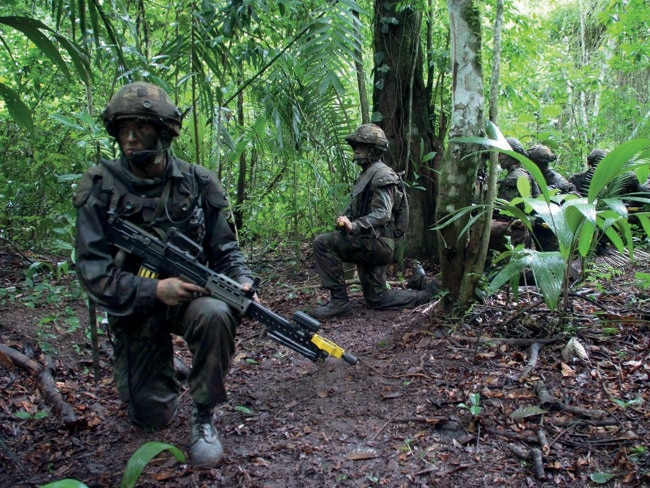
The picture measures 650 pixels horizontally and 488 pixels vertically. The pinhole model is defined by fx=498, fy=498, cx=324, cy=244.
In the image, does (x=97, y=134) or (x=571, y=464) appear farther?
(x=97, y=134)

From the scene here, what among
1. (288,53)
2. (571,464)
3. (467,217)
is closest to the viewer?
(571,464)

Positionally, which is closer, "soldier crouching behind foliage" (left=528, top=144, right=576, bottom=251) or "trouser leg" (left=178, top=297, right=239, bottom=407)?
"trouser leg" (left=178, top=297, right=239, bottom=407)

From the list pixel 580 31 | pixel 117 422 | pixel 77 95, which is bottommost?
pixel 117 422

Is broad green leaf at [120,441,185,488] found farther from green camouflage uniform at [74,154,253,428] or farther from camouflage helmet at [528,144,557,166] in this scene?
camouflage helmet at [528,144,557,166]

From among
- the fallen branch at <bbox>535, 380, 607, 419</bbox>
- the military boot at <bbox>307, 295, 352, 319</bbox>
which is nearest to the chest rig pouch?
the fallen branch at <bbox>535, 380, 607, 419</bbox>

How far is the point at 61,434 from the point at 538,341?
276 cm

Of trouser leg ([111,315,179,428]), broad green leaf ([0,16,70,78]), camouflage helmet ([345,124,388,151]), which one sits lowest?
trouser leg ([111,315,179,428])

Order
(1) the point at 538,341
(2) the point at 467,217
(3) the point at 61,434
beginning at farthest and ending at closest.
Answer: (2) the point at 467,217 < (1) the point at 538,341 < (3) the point at 61,434

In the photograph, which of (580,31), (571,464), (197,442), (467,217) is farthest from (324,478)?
(580,31)

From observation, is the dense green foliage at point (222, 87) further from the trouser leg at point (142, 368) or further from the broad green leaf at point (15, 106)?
the trouser leg at point (142, 368)

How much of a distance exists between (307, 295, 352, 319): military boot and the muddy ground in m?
0.70

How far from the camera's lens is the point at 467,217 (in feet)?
11.3

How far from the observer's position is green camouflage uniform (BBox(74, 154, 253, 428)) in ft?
7.99

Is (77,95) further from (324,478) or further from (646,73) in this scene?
(646,73)
